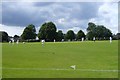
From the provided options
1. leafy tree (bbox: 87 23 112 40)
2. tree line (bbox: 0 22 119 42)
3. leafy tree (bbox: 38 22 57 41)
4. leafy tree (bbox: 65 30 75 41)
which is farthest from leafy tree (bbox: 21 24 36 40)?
leafy tree (bbox: 65 30 75 41)

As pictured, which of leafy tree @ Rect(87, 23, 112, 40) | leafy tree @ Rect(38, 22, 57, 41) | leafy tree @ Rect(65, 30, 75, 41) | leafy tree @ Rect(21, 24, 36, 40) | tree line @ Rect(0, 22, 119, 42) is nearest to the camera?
leafy tree @ Rect(38, 22, 57, 41)

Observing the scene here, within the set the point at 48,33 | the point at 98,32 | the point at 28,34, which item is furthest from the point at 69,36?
the point at 28,34

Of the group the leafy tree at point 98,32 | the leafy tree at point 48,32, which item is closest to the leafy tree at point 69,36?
the leafy tree at point 98,32

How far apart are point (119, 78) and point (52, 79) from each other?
2764mm

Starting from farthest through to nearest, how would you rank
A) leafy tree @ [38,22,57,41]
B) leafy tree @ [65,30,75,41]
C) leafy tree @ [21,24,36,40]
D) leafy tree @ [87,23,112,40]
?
leafy tree @ [65,30,75,41] → leafy tree @ [87,23,112,40] → leafy tree @ [21,24,36,40] → leafy tree @ [38,22,57,41]

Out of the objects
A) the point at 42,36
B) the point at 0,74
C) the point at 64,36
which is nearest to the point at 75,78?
the point at 0,74

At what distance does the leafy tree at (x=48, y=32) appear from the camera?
15050cm

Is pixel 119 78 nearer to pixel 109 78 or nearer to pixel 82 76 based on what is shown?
pixel 109 78

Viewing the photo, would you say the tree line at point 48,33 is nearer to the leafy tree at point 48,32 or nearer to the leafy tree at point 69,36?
the leafy tree at point 48,32

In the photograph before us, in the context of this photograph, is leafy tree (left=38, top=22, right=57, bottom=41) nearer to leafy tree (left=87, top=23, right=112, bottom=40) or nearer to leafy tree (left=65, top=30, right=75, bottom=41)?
leafy tree (left=87, top=23, right=112, bottom=40)

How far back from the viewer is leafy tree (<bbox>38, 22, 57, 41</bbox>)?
15050cm

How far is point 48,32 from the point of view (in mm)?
151625

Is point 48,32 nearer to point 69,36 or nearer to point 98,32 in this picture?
point 98,32

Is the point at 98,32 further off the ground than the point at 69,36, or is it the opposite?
A: the point at 98,32
